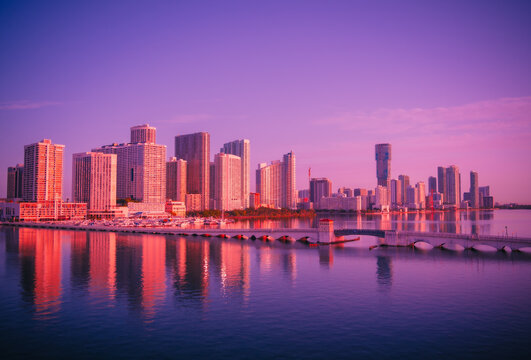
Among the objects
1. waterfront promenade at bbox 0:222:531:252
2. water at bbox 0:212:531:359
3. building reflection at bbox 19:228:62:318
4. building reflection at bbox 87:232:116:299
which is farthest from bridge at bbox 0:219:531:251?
building reflection at bbox 19:228:62:318

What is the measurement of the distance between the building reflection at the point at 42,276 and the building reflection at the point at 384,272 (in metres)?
43.6

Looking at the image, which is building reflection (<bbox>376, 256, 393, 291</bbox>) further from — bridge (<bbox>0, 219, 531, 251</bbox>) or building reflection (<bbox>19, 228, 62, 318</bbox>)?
building reflection (<bbox>19, 228, 62, 318</bbox>)

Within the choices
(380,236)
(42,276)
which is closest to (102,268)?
(42,276)

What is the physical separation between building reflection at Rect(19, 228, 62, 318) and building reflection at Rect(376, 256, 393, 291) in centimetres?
4361

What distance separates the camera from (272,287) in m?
59.6

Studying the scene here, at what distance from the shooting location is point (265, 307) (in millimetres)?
48844

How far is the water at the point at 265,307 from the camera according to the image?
36.6 meters

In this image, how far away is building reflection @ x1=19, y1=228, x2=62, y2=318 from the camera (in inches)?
1961

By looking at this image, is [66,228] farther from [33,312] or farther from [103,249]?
[33,312]

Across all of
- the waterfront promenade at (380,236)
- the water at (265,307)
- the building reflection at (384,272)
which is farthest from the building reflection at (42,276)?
the waterfront promenade at (380,236)

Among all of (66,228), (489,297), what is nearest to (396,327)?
(489,297)

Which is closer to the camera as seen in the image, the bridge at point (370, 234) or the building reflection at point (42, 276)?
the building reflection at point (42, 276)

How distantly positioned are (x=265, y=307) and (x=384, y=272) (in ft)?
99.5

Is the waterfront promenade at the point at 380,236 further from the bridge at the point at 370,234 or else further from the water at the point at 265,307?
the water at the point at 265,307
